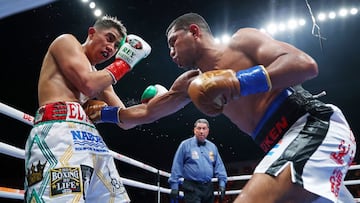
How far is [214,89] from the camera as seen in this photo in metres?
1.30

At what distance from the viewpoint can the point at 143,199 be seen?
9.80 meters

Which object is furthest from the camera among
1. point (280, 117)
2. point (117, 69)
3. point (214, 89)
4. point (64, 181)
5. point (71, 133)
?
Result: point (117, 69)

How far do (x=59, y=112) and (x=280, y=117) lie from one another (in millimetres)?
932

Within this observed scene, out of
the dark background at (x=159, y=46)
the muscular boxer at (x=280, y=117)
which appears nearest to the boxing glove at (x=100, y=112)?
the muscular boxer at (x=280, y=117)

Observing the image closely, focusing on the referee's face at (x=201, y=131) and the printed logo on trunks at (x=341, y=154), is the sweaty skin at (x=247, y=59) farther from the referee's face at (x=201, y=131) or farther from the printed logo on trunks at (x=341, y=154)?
the referee's face at (x=201, y=131)

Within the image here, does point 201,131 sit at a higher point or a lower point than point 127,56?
lower

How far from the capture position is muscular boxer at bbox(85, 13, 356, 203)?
1257 mm

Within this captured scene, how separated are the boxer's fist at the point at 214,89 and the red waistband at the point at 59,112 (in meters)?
0.64

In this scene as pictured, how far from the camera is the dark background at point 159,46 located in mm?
6992

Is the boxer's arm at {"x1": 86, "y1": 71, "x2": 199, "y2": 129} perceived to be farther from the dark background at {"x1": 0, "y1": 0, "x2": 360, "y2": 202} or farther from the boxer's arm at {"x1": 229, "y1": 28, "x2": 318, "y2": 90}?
the dark background at {"x1": 0, "y1": 0, "x2": 360, "y2": 202}

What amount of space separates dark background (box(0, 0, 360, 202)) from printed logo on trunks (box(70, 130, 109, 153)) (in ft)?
14.9

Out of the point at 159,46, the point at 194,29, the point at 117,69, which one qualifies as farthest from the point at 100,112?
the point at 159,46

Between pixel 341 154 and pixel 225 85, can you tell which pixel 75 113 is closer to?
pixel 225 85

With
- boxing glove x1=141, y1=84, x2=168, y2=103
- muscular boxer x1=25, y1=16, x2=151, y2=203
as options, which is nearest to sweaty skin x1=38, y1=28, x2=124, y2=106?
muscular boxer x1=25, y1=16, x2=151, y2=203
